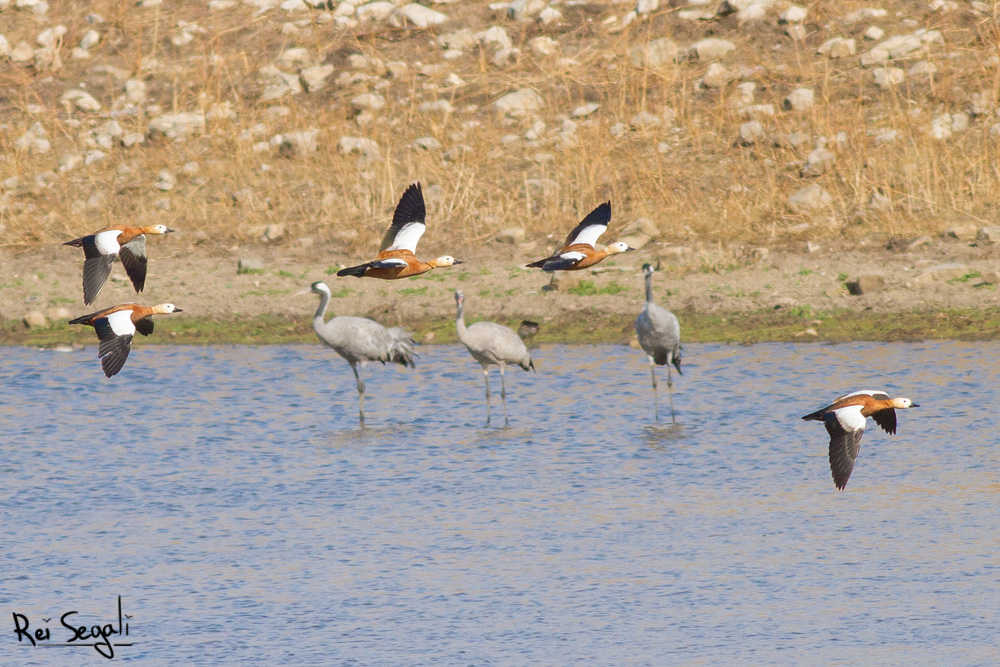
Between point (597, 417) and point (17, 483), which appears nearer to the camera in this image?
point (17, 483)

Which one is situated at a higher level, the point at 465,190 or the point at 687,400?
the point at 465,190

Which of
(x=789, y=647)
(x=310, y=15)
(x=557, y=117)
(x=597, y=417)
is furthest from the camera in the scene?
(x=310, y=15)

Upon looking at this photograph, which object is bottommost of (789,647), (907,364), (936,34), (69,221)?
(789,647)

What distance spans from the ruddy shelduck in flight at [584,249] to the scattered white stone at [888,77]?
25.0 ft

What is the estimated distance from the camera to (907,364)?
13.4 metres

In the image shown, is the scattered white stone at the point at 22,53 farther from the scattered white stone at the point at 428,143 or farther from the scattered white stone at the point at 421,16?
the scattered white stone at the point at 428,143

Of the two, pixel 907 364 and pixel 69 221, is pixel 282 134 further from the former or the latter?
pixel 907 364

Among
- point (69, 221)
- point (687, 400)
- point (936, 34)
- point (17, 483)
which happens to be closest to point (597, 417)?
point (687, 400)

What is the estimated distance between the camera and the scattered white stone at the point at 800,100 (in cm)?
1783

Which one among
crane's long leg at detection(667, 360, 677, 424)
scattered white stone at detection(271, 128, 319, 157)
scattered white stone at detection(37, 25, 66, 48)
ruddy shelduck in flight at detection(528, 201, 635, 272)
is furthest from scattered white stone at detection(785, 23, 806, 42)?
scattered white stone at detection(37, 25, 66, 48)

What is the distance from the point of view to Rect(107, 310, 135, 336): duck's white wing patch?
9.09 meters

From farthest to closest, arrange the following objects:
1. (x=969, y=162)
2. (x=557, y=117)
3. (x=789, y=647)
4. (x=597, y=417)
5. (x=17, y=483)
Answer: (x=557, y=117), (x=969, y=162), (x=597, y=417), (x=17, y=483), (x=789, y=647)

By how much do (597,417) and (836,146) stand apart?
547cm

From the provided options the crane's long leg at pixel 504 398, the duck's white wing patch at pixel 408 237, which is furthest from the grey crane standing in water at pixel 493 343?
the duck's white wing patch at pixel 408 237
